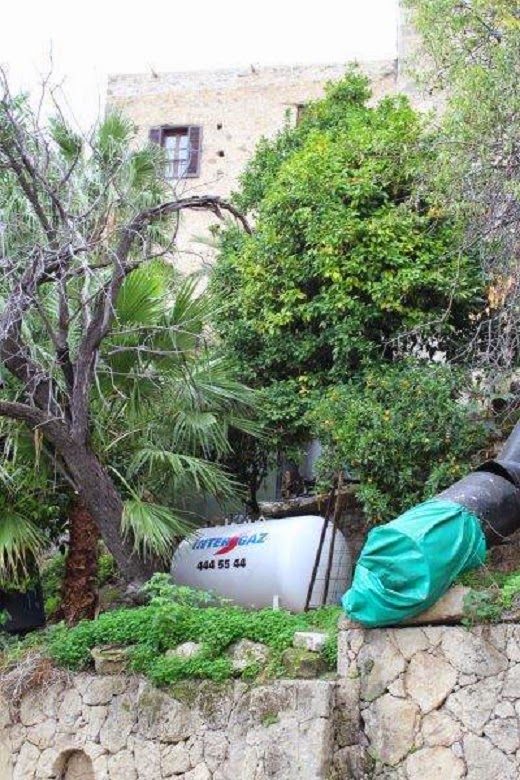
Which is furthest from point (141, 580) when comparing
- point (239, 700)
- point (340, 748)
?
point (340, 748)

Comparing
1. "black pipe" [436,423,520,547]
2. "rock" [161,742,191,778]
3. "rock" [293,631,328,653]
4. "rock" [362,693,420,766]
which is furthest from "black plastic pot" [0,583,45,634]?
"black pipe" [436,423,520,547]

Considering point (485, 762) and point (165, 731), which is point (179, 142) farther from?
point (485, 762)

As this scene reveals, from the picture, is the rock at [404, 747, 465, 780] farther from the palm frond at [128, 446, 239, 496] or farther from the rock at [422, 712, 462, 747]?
the palm frond at [128, 446, 239, 496]

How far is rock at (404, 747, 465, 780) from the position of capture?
7.07m

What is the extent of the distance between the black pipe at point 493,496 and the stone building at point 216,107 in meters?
15.4

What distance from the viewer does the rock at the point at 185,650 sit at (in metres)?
8.60

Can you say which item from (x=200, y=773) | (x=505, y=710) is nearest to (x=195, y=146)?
(x=200, y=773)

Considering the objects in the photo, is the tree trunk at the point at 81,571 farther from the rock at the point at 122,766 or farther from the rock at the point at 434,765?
the rock at the point at 434,765

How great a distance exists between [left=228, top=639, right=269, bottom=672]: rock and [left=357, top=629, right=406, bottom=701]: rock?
100 cm

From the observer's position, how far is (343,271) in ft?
38.1

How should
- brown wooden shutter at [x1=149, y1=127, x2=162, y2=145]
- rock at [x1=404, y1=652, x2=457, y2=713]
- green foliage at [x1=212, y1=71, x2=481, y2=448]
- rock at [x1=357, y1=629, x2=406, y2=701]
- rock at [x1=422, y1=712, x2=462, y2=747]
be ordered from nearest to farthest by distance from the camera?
rock at [x1=422, y1=712, x2=462, y2=747], rock at [x1=404, y1=652, x2=457, y2=713], rock at [x1=357, y1=629, x2=406, y2=701], green foliage at [x1=212, y1=71, x2=481, y2=448], brown wooden shutter at [x1=149, y1=127, x2=162, y2=145]

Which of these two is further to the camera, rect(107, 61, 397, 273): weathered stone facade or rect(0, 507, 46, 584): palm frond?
rect(107, 61, 397, 273): weathered stone facade

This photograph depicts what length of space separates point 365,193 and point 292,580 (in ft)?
15.9

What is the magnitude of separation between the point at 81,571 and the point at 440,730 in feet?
15.4
